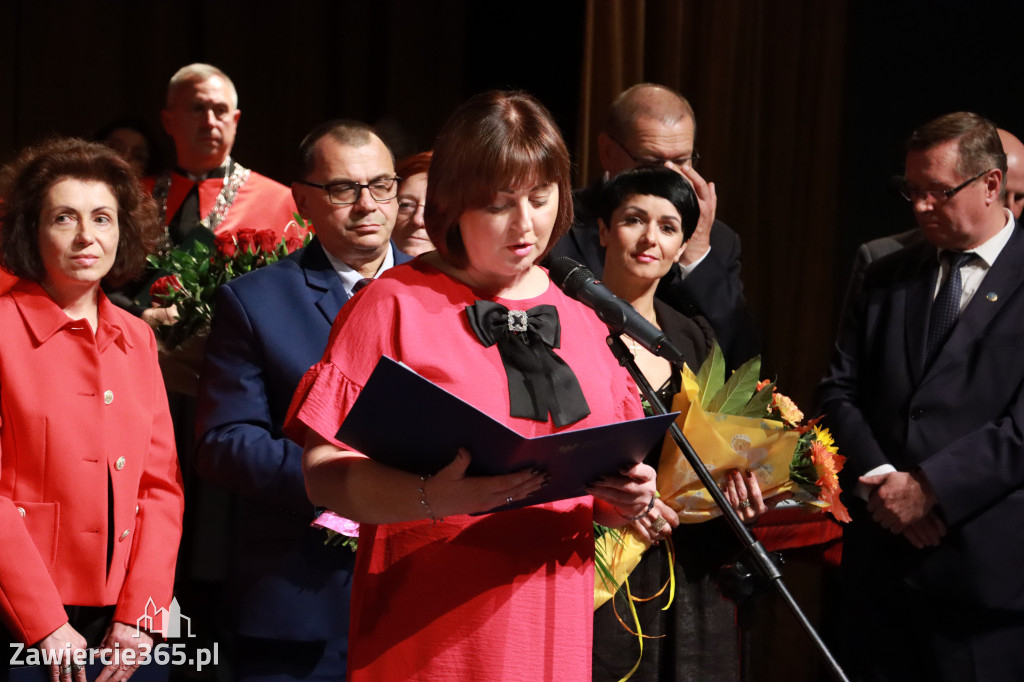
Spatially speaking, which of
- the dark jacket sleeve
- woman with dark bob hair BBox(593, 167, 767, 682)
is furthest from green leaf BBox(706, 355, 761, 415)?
the dark jacket sleeve

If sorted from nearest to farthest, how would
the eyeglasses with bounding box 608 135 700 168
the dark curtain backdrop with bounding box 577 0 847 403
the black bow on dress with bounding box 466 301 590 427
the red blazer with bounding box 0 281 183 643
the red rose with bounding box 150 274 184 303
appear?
the black bow on dress with bounding box 466 301 590 427 → the red blazer with bounding box 0 281 183 643 → the red rose with bounding box 150 274 184 303 → the eyeglasses with bounding box 608 135 700 168 → the dark curtain backdrop with bounding box 577 0 847 403

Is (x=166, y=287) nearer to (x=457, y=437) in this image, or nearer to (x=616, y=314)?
(x=616, y=314)

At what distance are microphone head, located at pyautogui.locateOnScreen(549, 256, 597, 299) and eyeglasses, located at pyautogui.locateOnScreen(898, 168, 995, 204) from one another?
172 centimetres

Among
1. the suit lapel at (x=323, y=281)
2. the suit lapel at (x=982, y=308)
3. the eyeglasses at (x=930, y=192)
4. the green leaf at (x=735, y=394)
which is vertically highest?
the eyeglasses at (x=930, y=192)

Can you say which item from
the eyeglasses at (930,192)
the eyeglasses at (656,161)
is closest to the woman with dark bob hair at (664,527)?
the eyeglasses at (656,161)

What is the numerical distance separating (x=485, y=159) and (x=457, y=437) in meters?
0.43

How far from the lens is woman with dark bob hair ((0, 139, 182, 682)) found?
2285mm

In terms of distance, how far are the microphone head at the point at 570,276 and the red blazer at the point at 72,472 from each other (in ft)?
3.36

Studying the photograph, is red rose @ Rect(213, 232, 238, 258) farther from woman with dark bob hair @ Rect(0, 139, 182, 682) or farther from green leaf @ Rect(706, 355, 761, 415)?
green leaf @ Rect(706, 355, 761, 415)

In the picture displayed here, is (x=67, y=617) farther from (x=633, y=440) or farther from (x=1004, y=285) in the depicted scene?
(x=1004, y=285)

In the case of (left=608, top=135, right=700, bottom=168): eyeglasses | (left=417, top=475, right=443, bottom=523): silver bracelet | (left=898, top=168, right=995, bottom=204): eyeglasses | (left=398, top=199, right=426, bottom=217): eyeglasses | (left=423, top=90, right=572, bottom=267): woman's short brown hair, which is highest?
(left=608, top=135, right=700, bottom=168): eyeglasses

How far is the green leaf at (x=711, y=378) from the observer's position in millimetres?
2518

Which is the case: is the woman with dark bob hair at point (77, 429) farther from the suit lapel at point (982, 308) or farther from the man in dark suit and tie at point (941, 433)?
the suit lapel at point (982, 308)

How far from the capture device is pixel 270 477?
2.43 m
